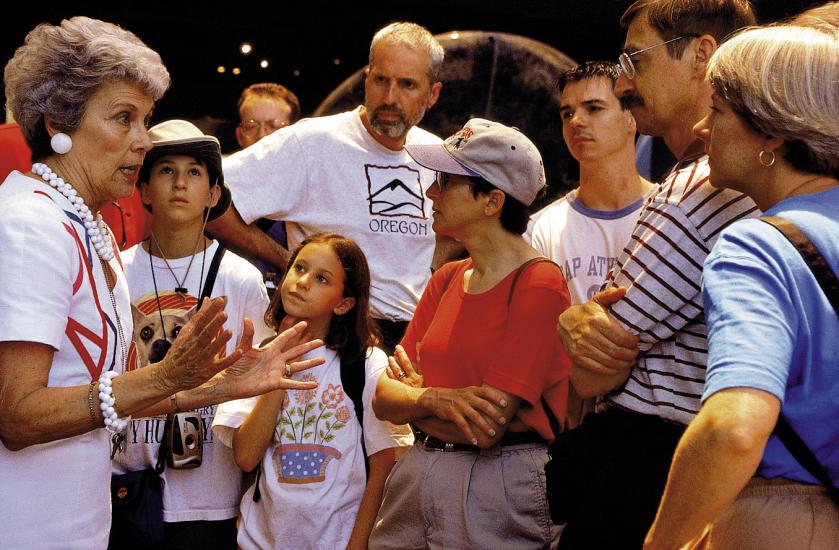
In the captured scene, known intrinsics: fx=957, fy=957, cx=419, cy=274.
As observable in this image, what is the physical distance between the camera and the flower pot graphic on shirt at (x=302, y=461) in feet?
9.78

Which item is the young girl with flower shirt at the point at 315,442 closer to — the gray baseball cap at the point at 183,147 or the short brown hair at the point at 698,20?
the gray baseball cap at the point at 183,147

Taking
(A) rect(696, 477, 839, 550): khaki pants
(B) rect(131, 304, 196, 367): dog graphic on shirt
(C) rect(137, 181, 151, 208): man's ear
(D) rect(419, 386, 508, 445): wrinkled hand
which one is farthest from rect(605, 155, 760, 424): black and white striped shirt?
(C) rect(137, 181, 151, 208): man's ear

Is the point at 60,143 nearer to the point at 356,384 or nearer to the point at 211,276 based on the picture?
the point at 211,276

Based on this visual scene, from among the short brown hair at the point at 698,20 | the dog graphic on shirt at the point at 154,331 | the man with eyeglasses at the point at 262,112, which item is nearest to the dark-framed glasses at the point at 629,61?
the short brown hair at the point at 698,20

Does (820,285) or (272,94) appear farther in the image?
(272,94)

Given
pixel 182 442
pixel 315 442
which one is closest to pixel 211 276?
pixel 182 442

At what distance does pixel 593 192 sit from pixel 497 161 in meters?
0.86

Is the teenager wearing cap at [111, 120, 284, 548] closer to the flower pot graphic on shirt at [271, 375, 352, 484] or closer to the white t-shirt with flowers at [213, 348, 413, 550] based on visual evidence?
the white t-shirt with flowers at [213, 348, 413, 550]

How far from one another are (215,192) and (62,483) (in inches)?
61.5

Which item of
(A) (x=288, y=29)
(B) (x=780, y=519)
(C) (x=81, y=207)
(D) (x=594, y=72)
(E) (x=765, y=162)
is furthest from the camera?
(A) (x=288, y=29)

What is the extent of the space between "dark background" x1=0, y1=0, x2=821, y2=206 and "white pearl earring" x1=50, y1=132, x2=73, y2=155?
343cm

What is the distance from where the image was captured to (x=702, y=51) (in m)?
2.22

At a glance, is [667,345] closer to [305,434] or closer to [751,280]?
[751,280]

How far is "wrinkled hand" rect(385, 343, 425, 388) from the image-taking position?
285 centimetres
